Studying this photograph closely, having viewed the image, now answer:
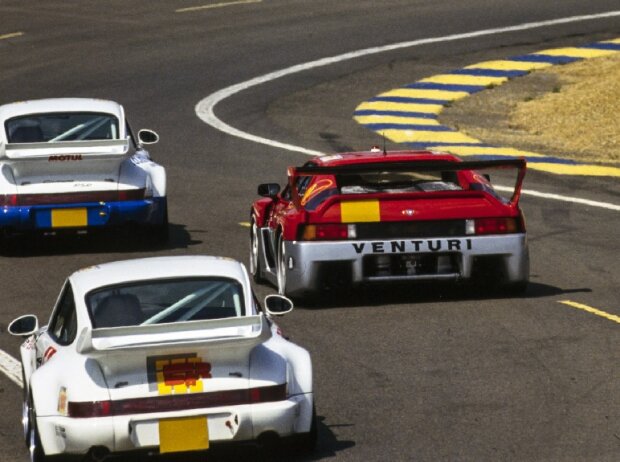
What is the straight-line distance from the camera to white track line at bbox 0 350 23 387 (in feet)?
38.5

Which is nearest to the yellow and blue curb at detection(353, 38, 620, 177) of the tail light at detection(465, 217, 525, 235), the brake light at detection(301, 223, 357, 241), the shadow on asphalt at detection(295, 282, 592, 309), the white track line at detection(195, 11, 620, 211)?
the white track line at detection(195, 11, 620, 211)

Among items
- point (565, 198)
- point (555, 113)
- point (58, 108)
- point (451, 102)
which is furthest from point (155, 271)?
point (451, 102)

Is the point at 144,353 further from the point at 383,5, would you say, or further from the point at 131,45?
the point at 383,5

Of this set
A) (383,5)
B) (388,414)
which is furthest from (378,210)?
(383,5)

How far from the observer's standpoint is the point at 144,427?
867cm

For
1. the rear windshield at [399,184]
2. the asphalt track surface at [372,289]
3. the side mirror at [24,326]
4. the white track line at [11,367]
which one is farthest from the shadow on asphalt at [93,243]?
the side mirror at [24,326]

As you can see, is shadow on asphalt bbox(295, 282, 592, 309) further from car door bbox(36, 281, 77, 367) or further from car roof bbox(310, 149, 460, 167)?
car door bbox(36, 281, 77, 367)

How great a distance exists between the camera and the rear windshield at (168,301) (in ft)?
30.1

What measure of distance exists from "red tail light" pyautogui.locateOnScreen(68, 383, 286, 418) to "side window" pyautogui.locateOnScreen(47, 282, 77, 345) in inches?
22.8

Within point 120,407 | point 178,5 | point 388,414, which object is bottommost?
point 178,5

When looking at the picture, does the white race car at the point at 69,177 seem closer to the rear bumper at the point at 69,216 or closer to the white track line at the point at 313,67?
the rear bumper at the point at 69,216

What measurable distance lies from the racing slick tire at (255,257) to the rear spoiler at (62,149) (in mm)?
1732

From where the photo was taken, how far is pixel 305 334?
42.9 feet

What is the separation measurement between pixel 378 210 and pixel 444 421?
3940 millimetres
